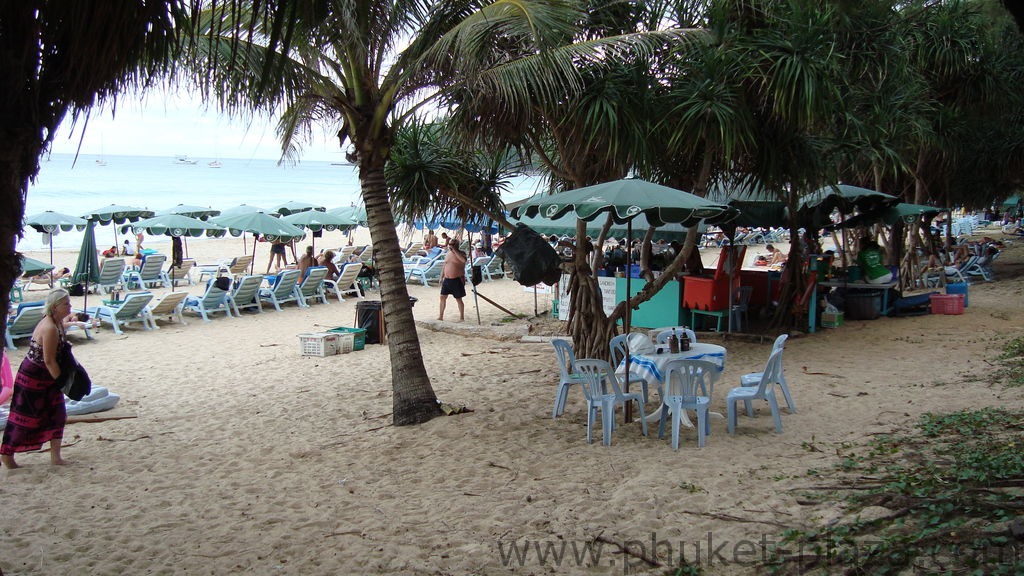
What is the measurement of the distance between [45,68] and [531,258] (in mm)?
5596

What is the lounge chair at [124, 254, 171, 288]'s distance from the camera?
1822 centimetres

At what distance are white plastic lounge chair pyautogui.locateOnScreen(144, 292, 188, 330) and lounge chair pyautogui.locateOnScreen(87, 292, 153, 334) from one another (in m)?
0.12

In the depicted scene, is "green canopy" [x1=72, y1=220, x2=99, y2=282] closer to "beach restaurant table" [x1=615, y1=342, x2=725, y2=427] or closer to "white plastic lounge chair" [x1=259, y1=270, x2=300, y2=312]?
"white plastic lounge chair" [x1=259, y1=270, x2=300, y2=312]

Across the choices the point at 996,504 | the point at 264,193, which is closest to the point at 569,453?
the point at 996,504

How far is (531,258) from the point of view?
824 centimetres

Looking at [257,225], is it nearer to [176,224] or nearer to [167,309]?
[176,224]

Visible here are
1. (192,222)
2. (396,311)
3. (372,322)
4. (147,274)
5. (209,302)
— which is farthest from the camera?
(147,274)

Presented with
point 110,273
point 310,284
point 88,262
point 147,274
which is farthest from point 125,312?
point 147,274

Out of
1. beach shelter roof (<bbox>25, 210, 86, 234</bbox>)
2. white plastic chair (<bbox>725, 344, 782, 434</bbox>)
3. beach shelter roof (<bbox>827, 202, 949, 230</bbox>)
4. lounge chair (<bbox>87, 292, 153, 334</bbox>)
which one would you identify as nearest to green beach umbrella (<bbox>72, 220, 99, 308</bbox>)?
lounge chair (<bbox>87, 292, 153, 334</bbox>)

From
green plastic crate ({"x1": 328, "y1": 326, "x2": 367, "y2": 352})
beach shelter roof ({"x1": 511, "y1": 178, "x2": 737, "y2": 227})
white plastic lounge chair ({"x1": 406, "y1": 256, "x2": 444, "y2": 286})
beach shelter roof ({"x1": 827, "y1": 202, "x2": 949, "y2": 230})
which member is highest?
beach shelter roof ({"x1": 827, "y1": 202, "x2": 949, "y2": 230})

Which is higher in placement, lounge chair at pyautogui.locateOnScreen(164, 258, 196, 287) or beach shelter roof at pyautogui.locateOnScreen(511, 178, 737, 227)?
beach shelter roof at pyautogui.locateOnScreen(511, 178, 737, 227)

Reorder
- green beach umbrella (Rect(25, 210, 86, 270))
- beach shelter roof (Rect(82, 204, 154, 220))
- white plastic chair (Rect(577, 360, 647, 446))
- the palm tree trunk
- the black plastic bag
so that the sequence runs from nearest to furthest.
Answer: white plastic chair (Rect(577, 360, 647, 446))
the palm tree trunk
the black plastic bag
beach shelter roof (Rect(82, 204, 154, 220))
green beach umbrella (Rect(25, 210, 86, 270))

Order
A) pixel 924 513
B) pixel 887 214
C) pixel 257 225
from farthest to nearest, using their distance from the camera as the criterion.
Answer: pixel 257 225 → pixel 887 214 → pixel 924 513

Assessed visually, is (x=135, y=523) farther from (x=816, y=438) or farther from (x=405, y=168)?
(x=405, y=168)
